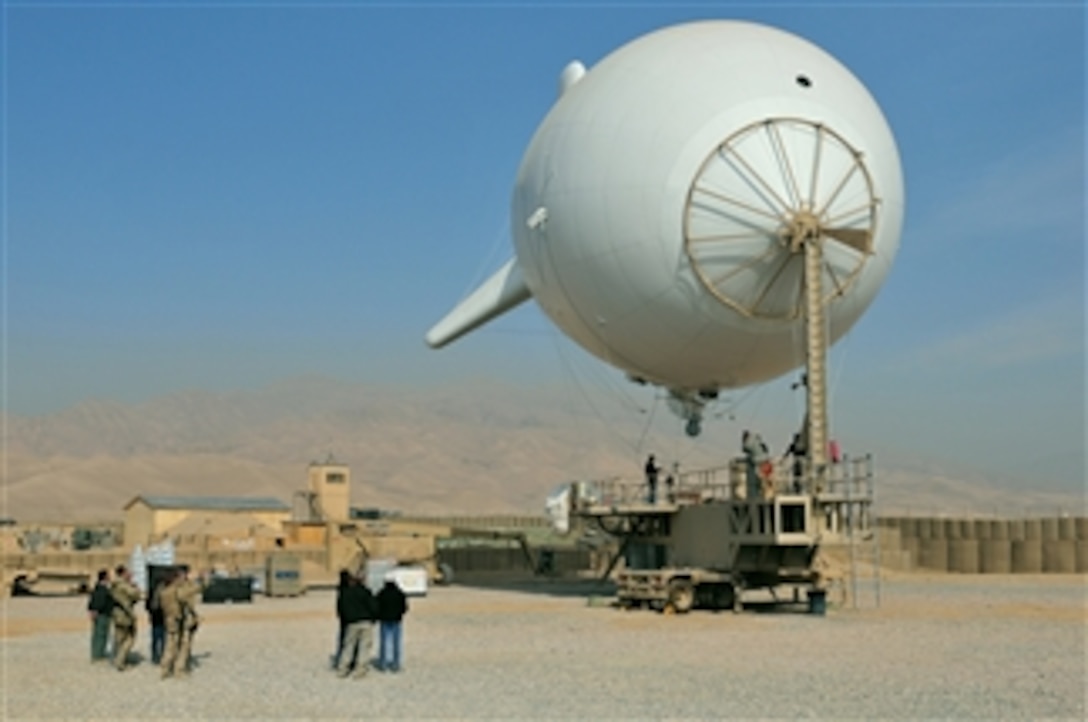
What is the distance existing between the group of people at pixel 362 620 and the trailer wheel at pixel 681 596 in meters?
9.58

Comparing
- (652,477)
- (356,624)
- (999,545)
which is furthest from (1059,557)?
(356,624)

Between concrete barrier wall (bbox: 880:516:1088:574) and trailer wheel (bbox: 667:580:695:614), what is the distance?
19.4 metres

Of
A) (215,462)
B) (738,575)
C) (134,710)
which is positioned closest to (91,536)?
(738,575)

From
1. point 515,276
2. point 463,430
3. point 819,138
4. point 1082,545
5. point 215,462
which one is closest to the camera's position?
point 819,138

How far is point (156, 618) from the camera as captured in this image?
15.2 meters

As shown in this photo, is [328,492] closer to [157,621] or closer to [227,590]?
[227,590]

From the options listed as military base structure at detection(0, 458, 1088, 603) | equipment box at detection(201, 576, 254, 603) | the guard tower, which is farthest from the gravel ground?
the guard tower

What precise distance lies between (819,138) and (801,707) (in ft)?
45.5

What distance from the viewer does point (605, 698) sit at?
482 inches

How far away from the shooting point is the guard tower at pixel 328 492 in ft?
182

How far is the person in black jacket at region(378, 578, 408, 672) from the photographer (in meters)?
14.3

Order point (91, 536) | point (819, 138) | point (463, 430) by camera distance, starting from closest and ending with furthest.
A: point (819, 138)
point (91, 536)
point (463, 430)

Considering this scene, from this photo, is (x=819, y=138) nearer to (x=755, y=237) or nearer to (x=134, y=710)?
(x=755, y=237)

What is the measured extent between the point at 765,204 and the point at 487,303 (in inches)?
442
